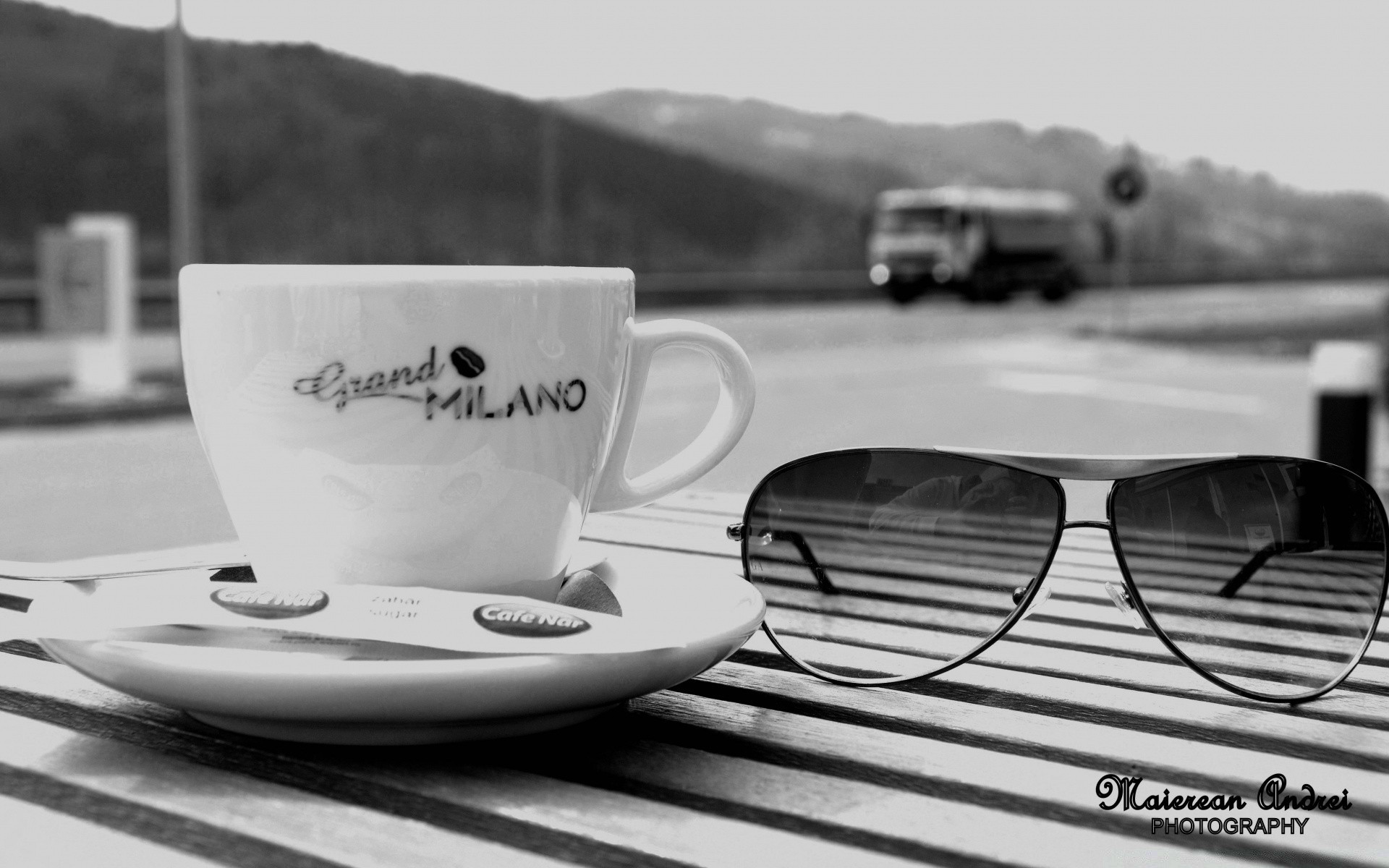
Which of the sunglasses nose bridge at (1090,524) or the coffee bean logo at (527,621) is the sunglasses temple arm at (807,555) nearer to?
the sunglasses nose bridge at (1090,524)

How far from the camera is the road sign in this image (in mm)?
14336

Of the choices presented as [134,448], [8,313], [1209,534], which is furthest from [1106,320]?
[1209,534]

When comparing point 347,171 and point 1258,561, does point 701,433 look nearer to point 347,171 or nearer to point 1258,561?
point 1258,561

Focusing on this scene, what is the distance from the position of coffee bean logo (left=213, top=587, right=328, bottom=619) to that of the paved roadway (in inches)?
46.4

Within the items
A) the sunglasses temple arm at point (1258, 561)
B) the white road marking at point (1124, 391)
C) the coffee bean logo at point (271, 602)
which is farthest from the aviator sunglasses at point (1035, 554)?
the white road marking at point (1124, 391)

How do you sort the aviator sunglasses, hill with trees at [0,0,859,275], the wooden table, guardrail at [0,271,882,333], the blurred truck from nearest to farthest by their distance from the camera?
the wooden table
the aviator sunglasses
guardrail at [0,271,882,333]
the blurred truck
hill with trees at [0,0,859,275]

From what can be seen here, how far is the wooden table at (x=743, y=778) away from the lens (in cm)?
54

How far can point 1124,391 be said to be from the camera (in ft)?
35.3

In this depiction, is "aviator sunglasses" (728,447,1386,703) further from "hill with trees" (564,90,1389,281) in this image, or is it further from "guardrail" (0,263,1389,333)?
"hill with trees" (564,90,1389,281)

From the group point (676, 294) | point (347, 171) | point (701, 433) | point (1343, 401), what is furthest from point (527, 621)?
point (347, 171)

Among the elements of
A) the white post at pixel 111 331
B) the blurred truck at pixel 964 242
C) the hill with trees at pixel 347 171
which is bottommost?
the white post at pixel 111 331

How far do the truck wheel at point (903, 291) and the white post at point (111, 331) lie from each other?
48.4 feet

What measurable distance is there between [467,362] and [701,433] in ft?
0.74

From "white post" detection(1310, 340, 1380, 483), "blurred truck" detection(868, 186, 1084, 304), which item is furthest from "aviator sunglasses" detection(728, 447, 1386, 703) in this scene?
"blurred truck" detection(868, 186, 1084, 304)
